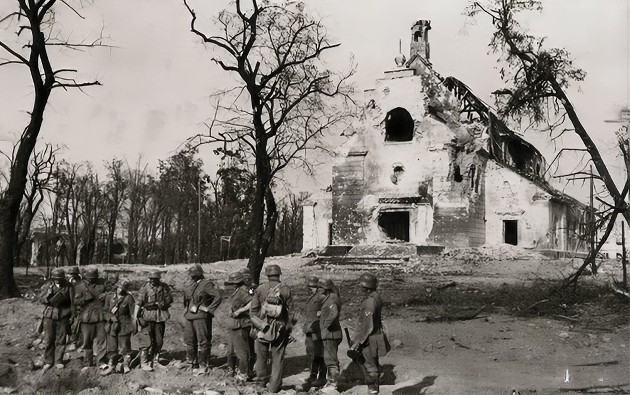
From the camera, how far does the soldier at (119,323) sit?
10047 mm

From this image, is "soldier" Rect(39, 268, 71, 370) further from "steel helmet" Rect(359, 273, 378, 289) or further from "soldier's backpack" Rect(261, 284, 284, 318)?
"steel helmet" Rect(359, 273, 378, 289)

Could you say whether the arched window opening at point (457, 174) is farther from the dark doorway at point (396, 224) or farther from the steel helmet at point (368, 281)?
the steel helmet at point (368, 281)

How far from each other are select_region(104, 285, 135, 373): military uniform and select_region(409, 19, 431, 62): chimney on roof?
93.3 ft

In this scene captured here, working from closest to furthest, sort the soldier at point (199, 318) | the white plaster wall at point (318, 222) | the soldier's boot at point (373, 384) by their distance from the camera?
the soldier's boot at point (373, 384) < the soldier at point (199, 318) < the white plaster wall at point (318, 222)

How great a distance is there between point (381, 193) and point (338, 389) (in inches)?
947

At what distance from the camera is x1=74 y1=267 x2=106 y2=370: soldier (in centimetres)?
1023

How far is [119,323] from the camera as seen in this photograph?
1009 centimetres

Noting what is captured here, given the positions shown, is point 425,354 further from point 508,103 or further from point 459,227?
point 459,227

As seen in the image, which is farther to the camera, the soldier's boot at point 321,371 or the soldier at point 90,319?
the soldier at point 90,319

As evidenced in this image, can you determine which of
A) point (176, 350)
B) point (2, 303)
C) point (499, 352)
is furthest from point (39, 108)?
point (499, 352)

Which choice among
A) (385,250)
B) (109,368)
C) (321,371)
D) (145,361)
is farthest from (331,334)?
(385,250)

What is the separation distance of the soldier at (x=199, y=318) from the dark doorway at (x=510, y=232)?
82.8ft

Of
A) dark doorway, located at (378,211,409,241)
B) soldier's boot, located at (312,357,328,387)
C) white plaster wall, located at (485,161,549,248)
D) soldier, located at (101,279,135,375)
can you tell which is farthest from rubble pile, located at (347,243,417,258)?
soldier, located at (101,279,135,375)

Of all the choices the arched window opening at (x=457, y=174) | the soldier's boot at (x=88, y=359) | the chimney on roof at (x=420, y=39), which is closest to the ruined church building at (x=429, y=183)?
the arched window opening at (x=457, y=174)
